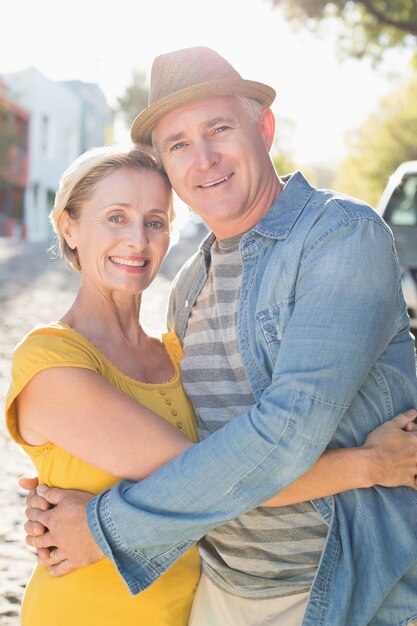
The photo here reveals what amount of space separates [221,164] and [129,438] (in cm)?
101

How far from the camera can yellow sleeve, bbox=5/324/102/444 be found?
2.57m

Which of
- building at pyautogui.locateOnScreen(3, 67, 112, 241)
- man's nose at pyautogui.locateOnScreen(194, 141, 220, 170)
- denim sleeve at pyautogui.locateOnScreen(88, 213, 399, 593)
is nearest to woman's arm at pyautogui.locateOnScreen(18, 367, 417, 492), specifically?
denim sleeve at pyautogui.locateOnScreen(88, 213, 399, 593)

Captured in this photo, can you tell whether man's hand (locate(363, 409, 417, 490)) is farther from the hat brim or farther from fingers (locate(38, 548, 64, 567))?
the hat brim

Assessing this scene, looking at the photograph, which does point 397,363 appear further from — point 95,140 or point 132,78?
point 132,78

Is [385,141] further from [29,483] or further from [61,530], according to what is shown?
[61,530]

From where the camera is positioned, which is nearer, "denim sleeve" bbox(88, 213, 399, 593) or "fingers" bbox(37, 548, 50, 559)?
"denim sleeve" bbox(88, 213, 399, 593)

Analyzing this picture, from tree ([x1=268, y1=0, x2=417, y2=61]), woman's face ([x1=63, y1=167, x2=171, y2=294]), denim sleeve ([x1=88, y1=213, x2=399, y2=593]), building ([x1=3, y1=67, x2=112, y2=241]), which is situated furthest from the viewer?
building ([x1=3, y1=67, x2=112, y2=241])

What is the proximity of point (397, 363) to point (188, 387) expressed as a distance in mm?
761

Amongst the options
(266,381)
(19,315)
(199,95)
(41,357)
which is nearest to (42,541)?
(41,357)

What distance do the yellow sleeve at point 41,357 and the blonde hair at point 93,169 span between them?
1.80 ft

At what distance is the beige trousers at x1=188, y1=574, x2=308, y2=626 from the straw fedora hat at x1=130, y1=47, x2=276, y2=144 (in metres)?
1.57

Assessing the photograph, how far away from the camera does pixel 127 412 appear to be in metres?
2.52

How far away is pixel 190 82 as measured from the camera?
2.88 metres

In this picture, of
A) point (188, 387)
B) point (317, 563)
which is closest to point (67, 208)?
point (188, 387)
